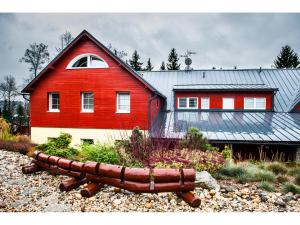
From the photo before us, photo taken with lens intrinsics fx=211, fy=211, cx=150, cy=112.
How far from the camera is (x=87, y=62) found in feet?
31.8

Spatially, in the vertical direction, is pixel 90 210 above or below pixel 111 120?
below

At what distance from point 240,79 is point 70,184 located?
11199 millimetres

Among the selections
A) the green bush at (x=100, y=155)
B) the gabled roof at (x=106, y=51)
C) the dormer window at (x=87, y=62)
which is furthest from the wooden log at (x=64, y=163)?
the dormer window at (x=87, y=62)

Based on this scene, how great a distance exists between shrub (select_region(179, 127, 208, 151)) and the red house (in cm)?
327

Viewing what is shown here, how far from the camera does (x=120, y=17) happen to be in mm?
4891

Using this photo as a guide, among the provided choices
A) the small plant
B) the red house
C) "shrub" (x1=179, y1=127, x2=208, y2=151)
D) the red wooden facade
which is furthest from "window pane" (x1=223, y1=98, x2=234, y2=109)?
the small plant

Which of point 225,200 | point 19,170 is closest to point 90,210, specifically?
point 225,200

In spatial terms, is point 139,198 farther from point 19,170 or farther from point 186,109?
point 186,109

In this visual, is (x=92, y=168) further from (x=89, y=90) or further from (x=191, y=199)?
(x=89, y=90)

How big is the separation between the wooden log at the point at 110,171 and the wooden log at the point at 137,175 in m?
0.12

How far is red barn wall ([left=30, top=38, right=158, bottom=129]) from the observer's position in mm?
9133

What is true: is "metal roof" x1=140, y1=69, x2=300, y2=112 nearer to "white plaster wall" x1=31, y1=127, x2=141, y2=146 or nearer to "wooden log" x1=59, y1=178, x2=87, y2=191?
"white plaster wall" x1=31, y1=127, x2=141, y2=146
